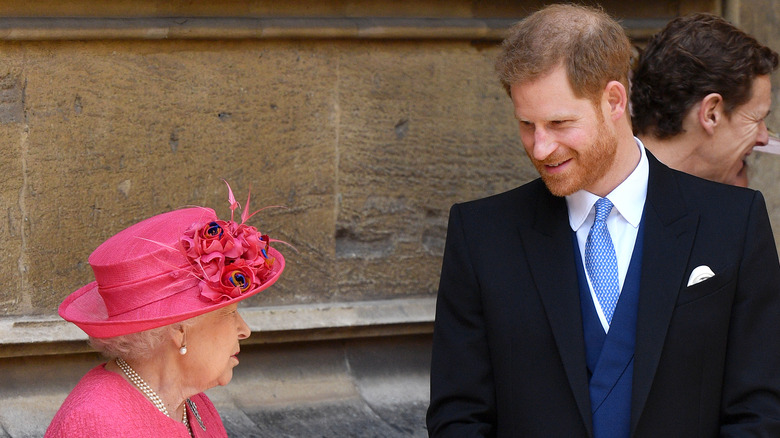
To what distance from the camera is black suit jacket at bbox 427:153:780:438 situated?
2.27m

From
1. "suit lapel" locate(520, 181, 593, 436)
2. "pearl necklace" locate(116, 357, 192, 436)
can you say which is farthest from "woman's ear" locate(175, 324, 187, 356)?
"suit lapel" locate(520, 181, 593, 436)

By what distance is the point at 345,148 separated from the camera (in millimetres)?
3992

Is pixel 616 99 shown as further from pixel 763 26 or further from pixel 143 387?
pixel 763 26

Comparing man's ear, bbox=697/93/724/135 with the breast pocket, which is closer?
the breast pocket

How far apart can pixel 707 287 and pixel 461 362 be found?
610 mm

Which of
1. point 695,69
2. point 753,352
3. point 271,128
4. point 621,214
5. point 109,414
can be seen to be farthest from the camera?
point 271,128

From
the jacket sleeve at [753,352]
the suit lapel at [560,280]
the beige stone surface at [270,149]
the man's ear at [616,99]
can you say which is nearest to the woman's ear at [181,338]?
the suit lapel at [560,280]

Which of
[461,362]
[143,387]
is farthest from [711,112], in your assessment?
[143,387]

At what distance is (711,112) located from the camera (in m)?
2.96

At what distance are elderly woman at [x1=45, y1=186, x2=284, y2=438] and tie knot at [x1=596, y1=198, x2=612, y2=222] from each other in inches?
32.2

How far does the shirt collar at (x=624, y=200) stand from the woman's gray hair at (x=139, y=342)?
0.97 metres

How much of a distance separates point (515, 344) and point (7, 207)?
2.11 meters

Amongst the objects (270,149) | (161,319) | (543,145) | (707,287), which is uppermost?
(543,145)

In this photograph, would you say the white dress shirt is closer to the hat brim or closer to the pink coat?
the hat brim
